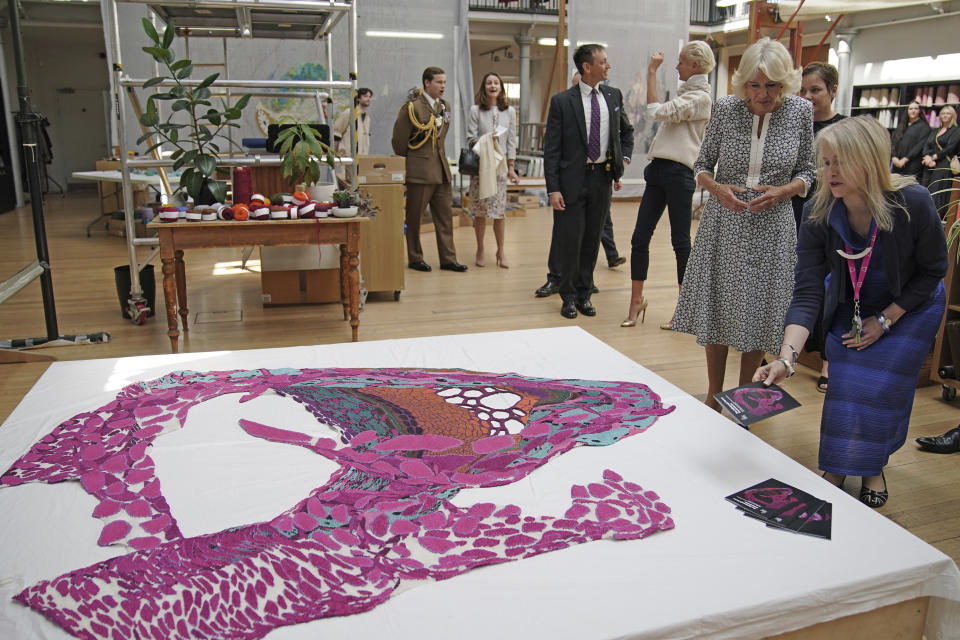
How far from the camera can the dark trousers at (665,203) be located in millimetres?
4383

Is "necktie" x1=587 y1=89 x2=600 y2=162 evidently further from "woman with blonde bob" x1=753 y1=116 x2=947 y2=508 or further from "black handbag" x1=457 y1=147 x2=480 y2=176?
"woman with blonde bob" x1=753 y1=116 x2=947 y2=508

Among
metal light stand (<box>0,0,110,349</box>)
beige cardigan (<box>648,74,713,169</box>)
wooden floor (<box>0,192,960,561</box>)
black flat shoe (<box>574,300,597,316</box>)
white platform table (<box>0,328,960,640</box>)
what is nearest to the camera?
white platform table (<box>0,328,960,640</box>)

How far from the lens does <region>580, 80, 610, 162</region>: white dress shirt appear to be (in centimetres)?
461

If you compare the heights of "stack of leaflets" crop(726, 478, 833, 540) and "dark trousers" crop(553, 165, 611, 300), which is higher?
"dark trousers" crop(553, 165, 611, 300)

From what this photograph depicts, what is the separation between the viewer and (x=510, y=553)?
1595mm

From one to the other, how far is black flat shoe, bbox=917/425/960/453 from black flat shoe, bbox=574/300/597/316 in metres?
2.30

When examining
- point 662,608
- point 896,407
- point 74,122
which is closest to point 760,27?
point 896,407

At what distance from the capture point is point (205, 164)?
418cm

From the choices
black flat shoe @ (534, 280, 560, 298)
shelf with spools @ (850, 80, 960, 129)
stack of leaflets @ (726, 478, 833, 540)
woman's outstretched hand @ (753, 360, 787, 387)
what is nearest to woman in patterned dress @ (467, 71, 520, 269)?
black flat shoe @ (534, 280, 560, 298)

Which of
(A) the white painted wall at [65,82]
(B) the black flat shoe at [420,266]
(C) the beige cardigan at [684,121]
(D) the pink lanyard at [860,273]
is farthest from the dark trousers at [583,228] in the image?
(A) the white painted wall at [65,82]

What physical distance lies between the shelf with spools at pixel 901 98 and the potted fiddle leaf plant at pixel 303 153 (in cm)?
931

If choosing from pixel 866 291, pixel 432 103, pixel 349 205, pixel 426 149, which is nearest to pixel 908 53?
pixel 432 103

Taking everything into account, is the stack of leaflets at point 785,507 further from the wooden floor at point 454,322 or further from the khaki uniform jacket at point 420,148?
the khaki uniform jacket at point 420,148

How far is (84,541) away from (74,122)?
17.3m
